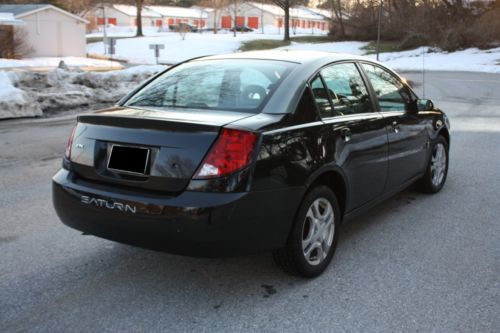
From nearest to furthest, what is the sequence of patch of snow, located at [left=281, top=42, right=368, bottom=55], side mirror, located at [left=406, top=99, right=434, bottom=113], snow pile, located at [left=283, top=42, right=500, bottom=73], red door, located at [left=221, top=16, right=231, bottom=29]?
side mirror, located at [left=406, top=99, right=434, bottom=113] → snow pile, located at [left=283, top=42, right=500, bottom=73] → patch of snow, located at [left=281, top=42, right=368, bottom=55] → red door, located at [left=221, top=16, right=231, bottom=29]

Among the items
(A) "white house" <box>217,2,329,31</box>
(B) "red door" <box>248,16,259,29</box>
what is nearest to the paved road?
(A) "white house" <box>217,2,329,31</box>

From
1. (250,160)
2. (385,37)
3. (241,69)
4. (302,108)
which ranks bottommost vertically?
(250,160)

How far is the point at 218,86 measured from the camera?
4.17m

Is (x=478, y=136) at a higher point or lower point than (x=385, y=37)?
lower

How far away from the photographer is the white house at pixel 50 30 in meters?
40.7

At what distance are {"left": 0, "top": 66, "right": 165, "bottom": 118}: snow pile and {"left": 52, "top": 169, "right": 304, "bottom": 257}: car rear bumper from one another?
30.1 feet

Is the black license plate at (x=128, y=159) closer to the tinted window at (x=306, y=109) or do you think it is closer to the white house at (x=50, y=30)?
the tinted window at (x=306, y=109)

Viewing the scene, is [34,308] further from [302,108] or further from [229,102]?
[302,108]

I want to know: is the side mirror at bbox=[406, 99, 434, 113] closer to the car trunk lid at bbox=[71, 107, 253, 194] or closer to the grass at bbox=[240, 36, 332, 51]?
the car trunk lid at bbox=[71, 107, 253, 194]

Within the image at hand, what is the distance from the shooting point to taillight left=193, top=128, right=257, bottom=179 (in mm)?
3260

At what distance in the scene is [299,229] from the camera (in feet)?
11.9

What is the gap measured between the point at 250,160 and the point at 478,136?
8173mm

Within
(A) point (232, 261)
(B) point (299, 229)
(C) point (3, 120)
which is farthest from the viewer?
(C) point (3, 120)

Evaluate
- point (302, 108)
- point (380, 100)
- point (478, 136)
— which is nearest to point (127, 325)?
point (302, 108)
